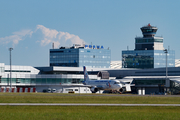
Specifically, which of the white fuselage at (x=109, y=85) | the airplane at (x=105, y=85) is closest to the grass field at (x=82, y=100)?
the white fuselage at (x=109, y=85)

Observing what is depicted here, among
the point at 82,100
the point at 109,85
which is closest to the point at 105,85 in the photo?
the point at 109,85

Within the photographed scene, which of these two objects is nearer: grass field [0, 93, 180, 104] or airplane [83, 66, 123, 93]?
grass field [0, 93, 180, 104]

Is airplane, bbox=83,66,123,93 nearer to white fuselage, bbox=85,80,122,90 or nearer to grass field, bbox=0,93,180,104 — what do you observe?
white fuselage, bbox=85,80,122,90

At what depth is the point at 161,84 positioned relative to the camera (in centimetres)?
15575

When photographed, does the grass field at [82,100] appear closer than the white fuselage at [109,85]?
Yes

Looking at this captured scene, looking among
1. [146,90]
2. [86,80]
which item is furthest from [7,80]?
[146,90]

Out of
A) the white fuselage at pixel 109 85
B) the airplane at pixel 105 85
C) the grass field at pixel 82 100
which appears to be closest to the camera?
the grass field at pixel 82 100

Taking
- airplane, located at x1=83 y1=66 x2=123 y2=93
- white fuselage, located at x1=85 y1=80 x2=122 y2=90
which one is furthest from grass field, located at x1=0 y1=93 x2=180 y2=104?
airplane, located at x1=83 y1=66 x2=123 y2=93

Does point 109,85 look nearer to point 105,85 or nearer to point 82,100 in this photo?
point 105,85

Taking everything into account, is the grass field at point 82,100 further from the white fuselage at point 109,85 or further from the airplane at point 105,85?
the airplane at point 105,85

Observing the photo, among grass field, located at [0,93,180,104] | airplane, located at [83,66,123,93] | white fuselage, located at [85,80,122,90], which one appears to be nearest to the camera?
grass field, located at [0,93,180,104]
